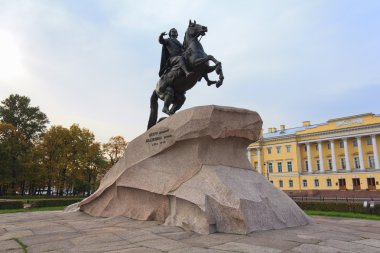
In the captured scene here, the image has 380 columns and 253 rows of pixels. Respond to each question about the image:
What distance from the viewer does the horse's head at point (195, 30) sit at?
9648 mm

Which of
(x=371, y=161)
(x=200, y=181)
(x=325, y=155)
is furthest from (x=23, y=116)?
(x=371, y=161)

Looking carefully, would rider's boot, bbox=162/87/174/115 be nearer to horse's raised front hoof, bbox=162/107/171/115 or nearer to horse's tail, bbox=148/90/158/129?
horse's raised front hoof, bbox=162/107/171/115

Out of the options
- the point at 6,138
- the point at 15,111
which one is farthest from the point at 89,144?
the point at 15,111

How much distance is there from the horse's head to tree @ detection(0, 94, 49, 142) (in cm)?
4761

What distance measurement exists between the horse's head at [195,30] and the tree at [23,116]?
156 feet

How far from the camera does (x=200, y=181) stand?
774 centimetres

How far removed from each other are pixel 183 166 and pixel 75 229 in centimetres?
311

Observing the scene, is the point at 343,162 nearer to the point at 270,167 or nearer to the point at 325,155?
the point at 325,155

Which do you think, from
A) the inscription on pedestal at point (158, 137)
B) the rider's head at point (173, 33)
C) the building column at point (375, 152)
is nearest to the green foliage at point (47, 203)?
the inscription on pedestal at point (158, 137)

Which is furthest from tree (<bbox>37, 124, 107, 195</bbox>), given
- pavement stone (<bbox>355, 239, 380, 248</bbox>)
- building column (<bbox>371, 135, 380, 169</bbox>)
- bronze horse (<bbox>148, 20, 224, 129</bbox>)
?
building column (<bbox>371, 135, 380, 169</bbox>)

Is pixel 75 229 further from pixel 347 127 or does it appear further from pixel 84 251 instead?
pixel 347 127

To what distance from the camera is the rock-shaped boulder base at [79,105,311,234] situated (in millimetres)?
6965

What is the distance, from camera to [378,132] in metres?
56.6

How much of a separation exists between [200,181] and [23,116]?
2020 inches
